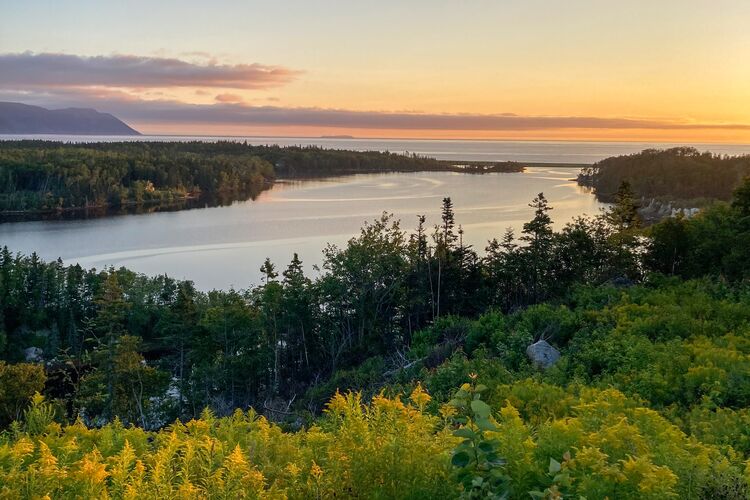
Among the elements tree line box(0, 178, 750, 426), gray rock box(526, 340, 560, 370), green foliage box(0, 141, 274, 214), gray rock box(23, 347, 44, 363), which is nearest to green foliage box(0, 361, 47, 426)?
tree line box(0, 178, 750, 426)

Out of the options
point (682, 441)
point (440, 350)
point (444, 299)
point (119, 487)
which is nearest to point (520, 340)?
point (440, 350)

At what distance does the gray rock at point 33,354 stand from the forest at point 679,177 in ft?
180

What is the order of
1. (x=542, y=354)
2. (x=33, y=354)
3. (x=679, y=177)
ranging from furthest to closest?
1. (x=679, y=177)
2. (x=33, y=354)
3. (x=542, y=354)

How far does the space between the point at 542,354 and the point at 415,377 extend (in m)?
2.72

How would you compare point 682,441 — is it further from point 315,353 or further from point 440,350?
point 315,353

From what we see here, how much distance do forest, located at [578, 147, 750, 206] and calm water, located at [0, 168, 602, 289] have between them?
5765mm

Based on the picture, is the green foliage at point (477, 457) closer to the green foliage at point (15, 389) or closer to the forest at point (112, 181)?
the green foliage at point (15, 389)

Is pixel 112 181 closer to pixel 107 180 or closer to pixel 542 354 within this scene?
pixel 107 180

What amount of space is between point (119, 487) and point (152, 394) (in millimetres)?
17672

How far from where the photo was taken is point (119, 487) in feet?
12.9

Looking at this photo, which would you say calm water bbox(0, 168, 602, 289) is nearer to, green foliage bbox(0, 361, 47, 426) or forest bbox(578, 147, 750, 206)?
forest bbox(578, 147, 750, 206)

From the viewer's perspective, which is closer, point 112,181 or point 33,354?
point 33,354

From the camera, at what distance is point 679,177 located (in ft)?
225

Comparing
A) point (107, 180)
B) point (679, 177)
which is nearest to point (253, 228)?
point (107, 180)
